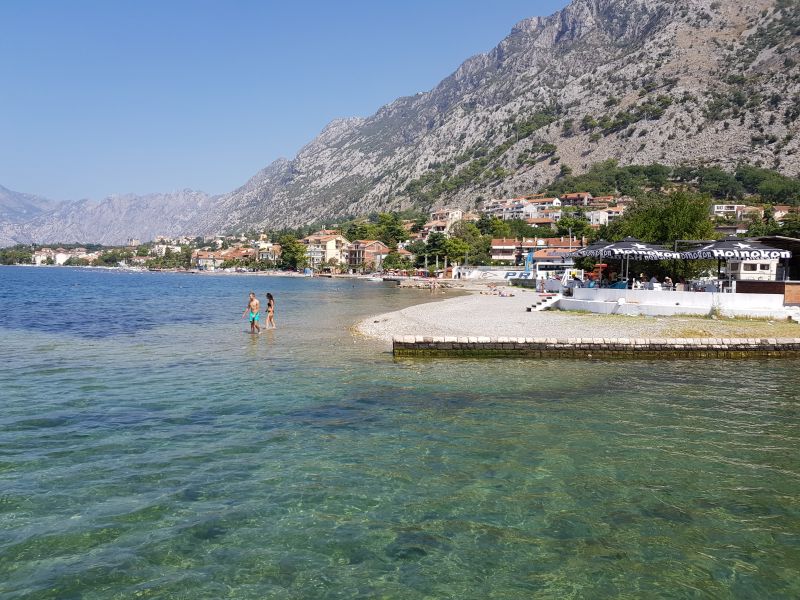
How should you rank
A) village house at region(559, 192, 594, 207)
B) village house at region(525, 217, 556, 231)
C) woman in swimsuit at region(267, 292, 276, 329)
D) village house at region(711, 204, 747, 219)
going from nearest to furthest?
woman in swimsuit at region(267, 292, 276, 329) → village house at region(711, 204, 747, 219) → village house at region(525, 217, 556, 231) → village house at region(559, 192, 594, 207)

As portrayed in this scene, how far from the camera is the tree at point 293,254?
172 metres

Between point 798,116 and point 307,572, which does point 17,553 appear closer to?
point 307,572

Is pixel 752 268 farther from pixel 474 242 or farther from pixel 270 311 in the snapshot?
pixel 474 242

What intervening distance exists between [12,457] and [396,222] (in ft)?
546

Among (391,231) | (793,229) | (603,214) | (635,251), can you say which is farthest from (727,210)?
(635,251)

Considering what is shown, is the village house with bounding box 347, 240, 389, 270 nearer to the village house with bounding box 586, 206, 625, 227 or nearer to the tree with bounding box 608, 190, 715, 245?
the village house with bounding box 586, 206, 625, 227

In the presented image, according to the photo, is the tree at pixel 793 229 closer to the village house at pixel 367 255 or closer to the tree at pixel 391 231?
the village house at pixel 367 255

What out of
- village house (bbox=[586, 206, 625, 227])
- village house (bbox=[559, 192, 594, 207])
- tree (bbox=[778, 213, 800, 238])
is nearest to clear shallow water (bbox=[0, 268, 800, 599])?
tree (bbox=[778, 213, 800, 238])

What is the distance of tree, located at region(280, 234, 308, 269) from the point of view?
17225 cm

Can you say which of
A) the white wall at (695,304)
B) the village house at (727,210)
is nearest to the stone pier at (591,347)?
the white wall at (695,304)

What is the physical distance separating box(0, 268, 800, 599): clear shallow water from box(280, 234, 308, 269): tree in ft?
513

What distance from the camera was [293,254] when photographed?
568 ft

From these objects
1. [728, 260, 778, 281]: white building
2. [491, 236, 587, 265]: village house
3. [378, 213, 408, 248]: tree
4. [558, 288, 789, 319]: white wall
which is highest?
[378, 213, 408, 248]: tree

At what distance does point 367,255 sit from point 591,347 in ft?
458
